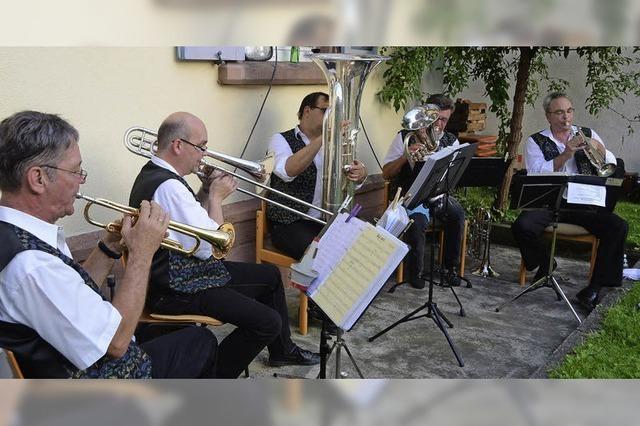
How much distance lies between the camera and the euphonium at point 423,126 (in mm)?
5258

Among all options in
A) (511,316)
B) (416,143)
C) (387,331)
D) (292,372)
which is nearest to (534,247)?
(511,316)

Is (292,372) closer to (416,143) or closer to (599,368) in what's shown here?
(599,368)

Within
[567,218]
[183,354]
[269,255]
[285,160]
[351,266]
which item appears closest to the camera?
[351,266]

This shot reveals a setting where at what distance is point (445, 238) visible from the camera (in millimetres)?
5543

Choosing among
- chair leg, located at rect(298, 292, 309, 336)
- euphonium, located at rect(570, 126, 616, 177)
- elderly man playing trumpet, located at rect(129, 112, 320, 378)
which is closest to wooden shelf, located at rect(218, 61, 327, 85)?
elderly man playing trumpet, located at rect(129, 112, 320, 378)

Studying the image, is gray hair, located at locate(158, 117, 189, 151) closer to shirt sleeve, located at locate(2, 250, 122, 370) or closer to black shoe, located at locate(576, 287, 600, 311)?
shirt sleeve, located at locate(2, 250, 122, 370)

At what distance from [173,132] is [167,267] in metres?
0.70

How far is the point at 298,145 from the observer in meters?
4.63

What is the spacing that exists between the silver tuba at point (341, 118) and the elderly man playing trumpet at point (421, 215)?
161 cm

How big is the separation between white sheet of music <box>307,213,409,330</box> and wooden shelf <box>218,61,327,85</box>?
242 centimetres

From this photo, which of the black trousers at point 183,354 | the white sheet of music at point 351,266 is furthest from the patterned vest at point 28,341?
the white sheet of music at point 351,266

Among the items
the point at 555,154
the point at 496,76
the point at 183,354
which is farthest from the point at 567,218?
the point at 183,354

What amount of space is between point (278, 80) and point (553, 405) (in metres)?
4.99

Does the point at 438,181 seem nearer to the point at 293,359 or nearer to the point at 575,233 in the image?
the point at 293,359
